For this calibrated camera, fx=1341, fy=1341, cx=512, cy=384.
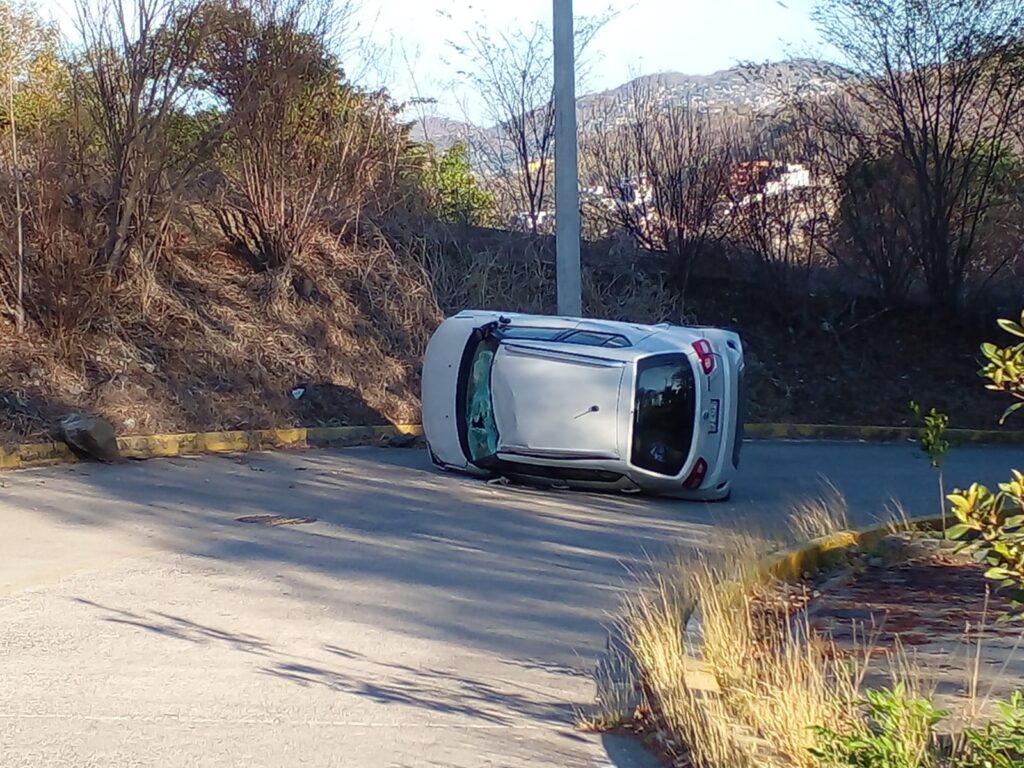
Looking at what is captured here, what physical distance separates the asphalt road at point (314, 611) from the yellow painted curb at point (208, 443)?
2.87 ft

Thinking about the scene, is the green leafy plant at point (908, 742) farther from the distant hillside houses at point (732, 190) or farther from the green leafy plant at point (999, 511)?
the distant hillside houses at point (732, 190)

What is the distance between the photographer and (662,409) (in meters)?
14.2

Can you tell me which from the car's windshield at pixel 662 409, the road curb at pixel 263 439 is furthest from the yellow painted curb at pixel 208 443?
the car's windshield at pixel 662 409

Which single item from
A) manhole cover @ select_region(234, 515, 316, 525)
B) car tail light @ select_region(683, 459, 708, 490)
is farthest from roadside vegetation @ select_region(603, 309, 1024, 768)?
car tail light @ select_region(683, 459, 708, 490)

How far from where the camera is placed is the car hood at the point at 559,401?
554 inches

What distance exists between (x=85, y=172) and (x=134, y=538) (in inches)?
410

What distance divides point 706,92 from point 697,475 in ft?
46.0

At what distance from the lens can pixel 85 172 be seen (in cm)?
2008

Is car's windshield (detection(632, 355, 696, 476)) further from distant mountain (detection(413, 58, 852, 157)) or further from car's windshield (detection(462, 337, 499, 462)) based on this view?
distant mountain (detection(413, 58, 852, 157))

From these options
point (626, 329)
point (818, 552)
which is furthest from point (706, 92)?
point (818, 552)

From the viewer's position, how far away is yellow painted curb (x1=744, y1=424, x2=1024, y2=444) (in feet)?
74.1

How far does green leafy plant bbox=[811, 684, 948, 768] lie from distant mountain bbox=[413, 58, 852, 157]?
2194 cm

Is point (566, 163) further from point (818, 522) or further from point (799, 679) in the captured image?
point (799, 679)

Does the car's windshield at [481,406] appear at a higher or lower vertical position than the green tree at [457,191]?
lower
